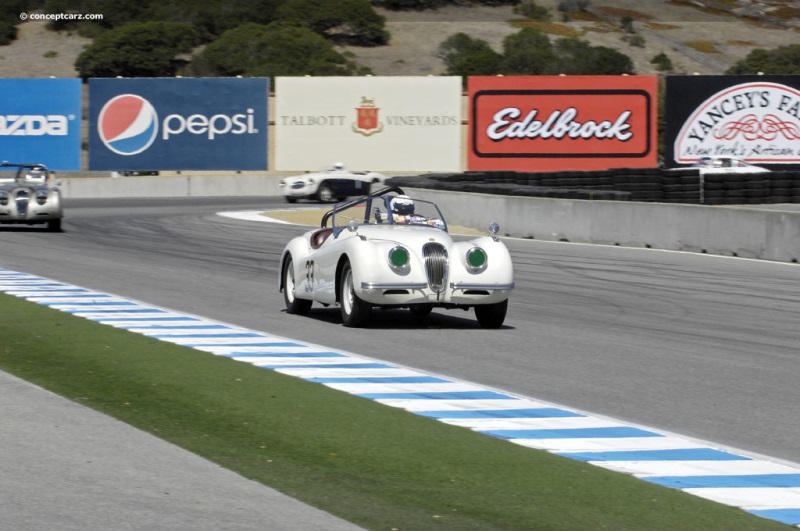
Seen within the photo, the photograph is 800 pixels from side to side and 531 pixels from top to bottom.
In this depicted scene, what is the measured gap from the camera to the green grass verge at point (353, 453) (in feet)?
18.7

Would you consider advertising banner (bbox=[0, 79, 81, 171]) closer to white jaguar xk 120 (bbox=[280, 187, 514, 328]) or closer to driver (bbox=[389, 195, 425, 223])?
driver (bbox=[389, 195, 425, 223])

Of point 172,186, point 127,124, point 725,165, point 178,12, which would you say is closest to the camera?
point 725,165

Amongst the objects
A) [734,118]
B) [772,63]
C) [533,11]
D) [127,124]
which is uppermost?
[533,11]

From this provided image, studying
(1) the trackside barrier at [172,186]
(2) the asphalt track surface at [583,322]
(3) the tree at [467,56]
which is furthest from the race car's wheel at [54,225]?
(3) the tree at [467,56]

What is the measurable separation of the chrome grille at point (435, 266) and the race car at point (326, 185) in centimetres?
2520

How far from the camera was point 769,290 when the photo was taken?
16078 millimetres

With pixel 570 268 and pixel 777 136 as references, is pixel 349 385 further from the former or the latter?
pixel 777 136

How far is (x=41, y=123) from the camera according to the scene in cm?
4347

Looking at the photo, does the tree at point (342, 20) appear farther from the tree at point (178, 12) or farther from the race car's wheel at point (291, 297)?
the race car's wheel at point (291, 297)

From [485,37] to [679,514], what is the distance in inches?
Result: 4217

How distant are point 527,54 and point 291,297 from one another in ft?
266

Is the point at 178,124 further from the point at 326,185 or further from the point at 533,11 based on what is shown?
the point at 533,11

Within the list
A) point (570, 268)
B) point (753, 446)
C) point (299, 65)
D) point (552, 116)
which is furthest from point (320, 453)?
point (299, 65)

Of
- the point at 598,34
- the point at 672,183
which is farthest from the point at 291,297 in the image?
the point at 598,34
